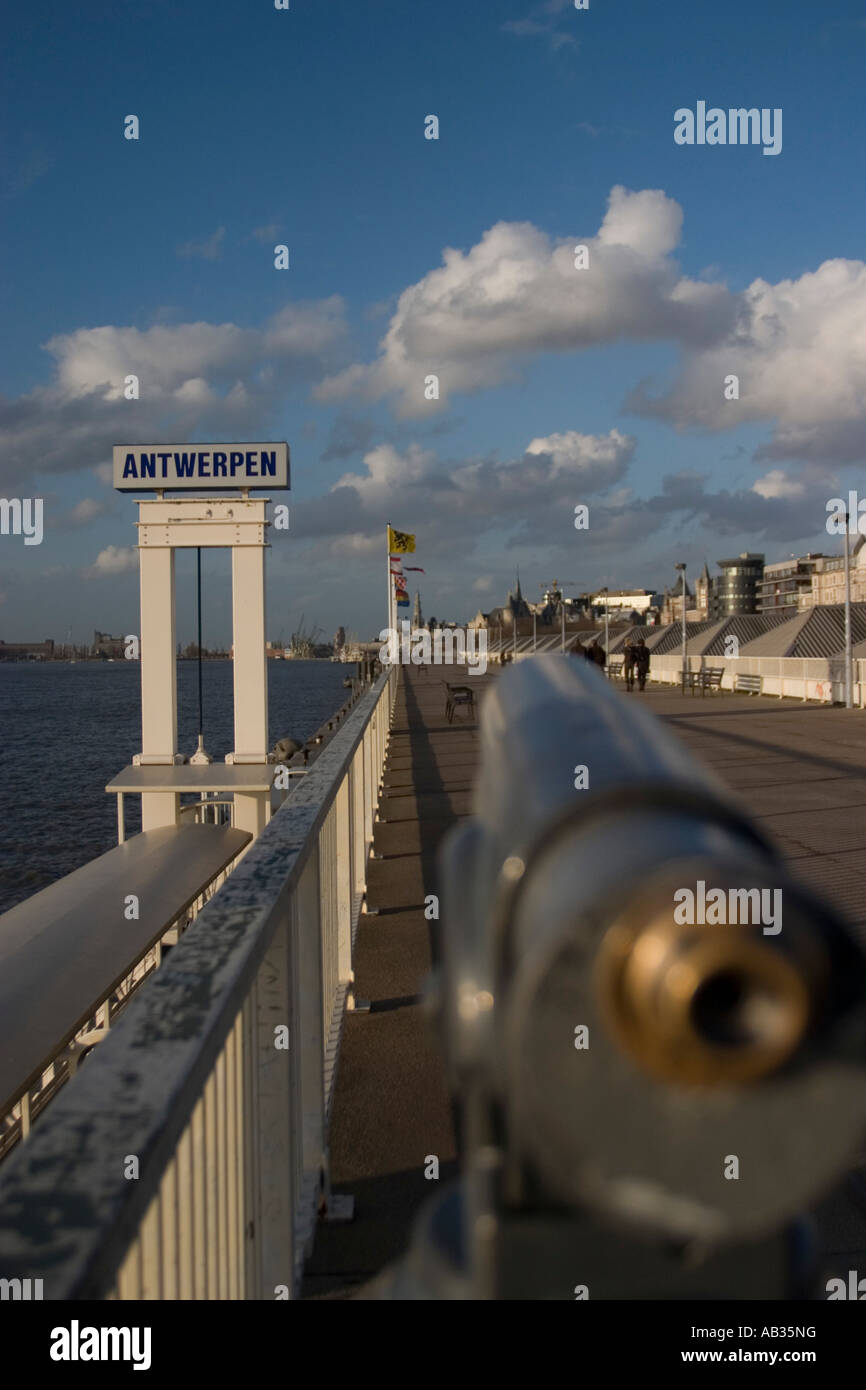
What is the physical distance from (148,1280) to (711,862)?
1.19 m

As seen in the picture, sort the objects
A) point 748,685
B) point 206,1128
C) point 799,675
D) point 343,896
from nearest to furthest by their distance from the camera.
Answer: point 206,1128 < point 343,896 < point 799,675 < point 748,685

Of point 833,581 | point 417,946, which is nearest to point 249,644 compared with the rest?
point 417,946

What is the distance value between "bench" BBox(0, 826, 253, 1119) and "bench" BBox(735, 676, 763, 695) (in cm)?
2492

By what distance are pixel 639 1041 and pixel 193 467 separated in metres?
15.6

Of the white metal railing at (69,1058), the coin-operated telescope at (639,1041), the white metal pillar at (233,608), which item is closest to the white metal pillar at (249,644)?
the white metal pillar at (233,608)

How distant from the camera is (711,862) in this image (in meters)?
0.88

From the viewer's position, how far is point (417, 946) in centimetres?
629

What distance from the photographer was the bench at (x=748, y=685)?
116ft

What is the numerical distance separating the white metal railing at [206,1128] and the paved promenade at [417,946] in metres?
0.16

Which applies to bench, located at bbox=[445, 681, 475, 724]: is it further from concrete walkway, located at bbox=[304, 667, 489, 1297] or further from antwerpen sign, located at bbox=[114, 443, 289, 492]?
concrete walkway, located at bbox=[304, 667, 489, 1297]

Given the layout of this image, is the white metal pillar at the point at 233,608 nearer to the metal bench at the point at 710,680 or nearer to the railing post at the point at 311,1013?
the railing post at the point at 311,1013

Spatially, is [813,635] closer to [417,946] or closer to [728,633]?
[728,633]
